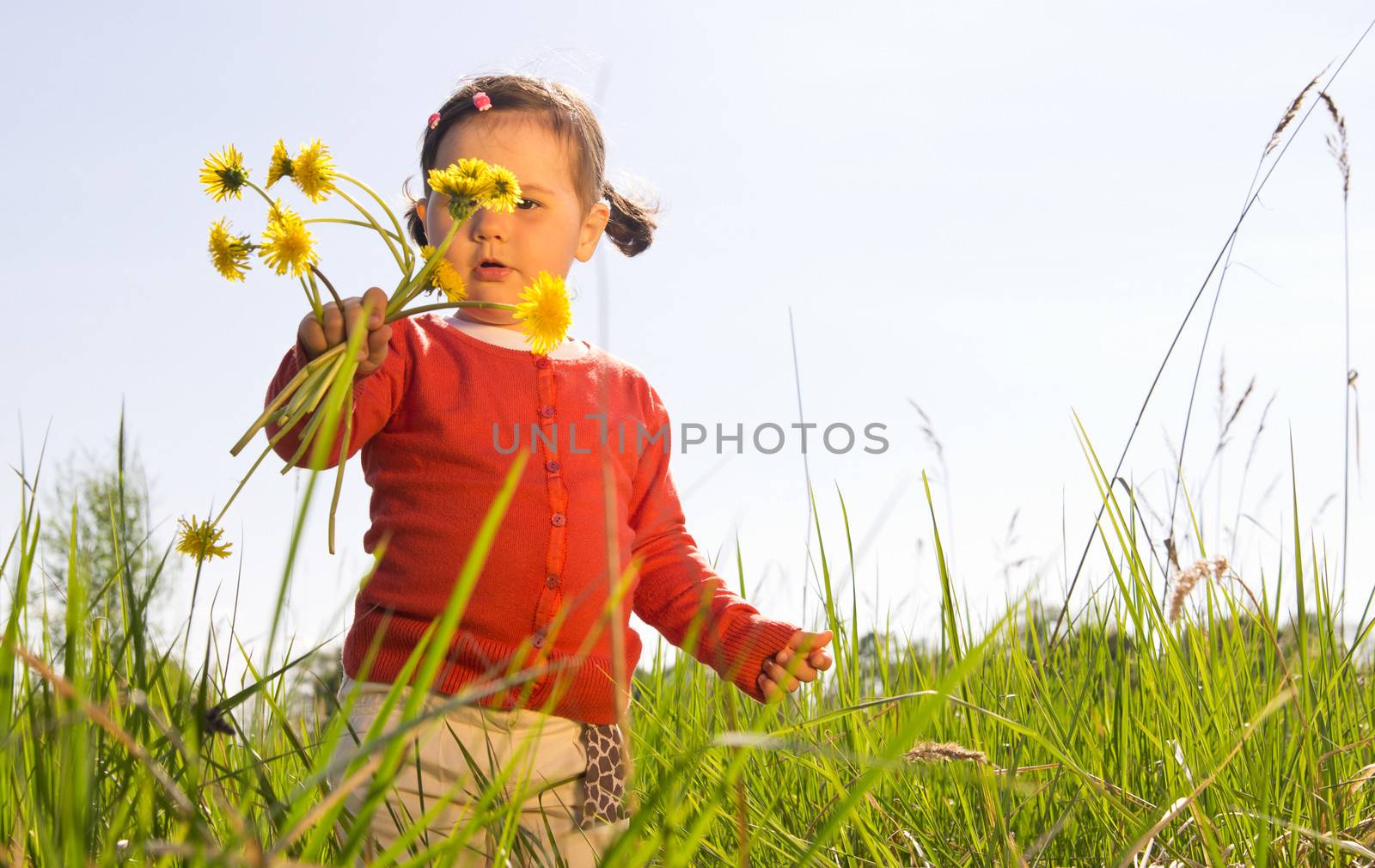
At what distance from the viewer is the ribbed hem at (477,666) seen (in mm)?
2109

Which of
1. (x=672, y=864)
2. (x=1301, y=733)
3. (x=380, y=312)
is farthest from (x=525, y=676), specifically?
(x=1301, y=733)

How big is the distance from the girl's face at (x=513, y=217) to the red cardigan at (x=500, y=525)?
13 cm

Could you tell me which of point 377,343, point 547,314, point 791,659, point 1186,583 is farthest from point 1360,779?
point 377,343

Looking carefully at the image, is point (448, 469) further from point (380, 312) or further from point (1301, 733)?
point (1301, 733)

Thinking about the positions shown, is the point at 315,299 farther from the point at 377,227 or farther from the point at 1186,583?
the point at 1186,583

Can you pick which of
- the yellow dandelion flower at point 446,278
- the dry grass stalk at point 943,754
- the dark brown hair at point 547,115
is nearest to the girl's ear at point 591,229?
the dark brown hair at point 547,115

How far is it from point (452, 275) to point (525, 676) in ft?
2.93

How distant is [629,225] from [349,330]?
6.59 ft

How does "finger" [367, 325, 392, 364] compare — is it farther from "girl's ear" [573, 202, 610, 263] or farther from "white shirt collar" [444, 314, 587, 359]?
"girl's ear" [573, 202, 610, 263]

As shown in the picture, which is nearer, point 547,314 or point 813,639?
point 547,314

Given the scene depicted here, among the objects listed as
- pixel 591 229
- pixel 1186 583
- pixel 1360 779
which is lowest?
pixel 1360 779

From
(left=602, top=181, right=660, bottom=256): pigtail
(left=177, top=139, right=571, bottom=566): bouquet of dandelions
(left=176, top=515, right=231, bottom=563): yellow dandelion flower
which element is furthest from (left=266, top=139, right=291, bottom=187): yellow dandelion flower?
(left=602, top=181, right=660, bottom=256): pigtail

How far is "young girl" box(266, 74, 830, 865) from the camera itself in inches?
83.2

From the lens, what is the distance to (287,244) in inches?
53.5
